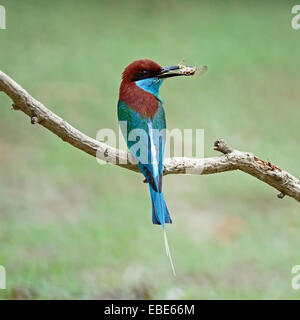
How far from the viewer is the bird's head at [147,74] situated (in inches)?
126

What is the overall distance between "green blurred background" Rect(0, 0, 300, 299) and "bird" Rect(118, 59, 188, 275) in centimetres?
156

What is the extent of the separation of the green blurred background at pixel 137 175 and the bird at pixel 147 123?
156 cm

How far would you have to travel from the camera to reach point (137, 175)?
23.5 feet

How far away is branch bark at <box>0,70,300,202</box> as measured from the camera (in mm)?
2863

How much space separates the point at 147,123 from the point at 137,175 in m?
4.07

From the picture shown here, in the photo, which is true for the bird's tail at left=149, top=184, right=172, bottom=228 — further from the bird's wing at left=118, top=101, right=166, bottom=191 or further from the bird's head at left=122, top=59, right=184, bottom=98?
the bird's head at left=122, top=59, right=184, bottom=98

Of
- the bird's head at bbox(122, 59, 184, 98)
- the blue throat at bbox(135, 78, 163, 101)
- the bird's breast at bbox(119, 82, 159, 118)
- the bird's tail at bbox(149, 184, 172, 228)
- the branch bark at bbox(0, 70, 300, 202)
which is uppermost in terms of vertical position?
the bird's head at bbox(122, 59, 184, 98)

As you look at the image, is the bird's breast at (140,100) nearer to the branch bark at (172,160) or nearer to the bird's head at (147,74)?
the bird's head at (147,74)

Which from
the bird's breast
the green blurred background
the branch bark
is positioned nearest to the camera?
the branch bark

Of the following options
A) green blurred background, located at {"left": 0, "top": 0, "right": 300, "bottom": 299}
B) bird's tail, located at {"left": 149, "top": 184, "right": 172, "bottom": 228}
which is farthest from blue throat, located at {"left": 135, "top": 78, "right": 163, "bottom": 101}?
green blurred background, located at {"left": 0, "top": 0, "right": 300, "bottom": 299}

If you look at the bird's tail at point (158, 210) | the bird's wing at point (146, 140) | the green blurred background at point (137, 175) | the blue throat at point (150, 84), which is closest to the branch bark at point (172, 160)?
the bird's wing at point (146, 140)

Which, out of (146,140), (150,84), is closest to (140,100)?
(150,84)

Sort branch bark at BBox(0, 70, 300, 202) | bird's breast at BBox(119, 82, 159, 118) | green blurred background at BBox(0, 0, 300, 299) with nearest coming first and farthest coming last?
1. branch bark at BBox(0, 70, 300, 202)
2. bird's breast at BBox(119, 82, 159, 118)
3. green blurred background at BBox(0, 0, 300, 299)

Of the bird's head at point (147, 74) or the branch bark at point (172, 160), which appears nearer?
the branch bark at point (172, 160)
